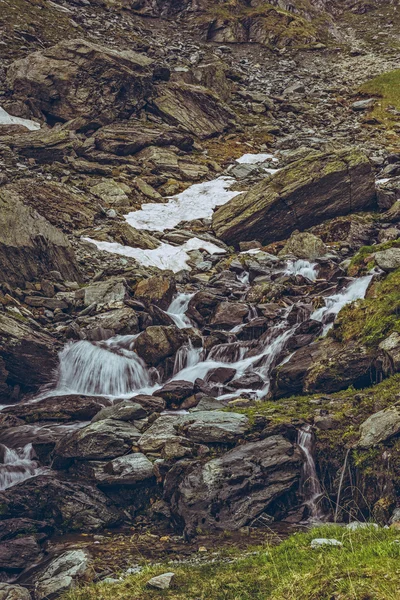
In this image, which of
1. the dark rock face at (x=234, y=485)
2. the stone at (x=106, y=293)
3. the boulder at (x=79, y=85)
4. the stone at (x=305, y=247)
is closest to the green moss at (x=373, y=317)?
the dark rock face at (x=234, y=485)

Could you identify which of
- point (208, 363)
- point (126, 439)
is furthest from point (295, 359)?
point (126, 439)

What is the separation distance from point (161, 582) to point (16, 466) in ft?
28.5

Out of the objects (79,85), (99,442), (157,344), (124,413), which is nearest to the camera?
(99,442)

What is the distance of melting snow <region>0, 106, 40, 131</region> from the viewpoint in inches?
1789

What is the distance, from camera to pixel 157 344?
21.8 m

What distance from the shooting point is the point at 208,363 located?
70.1ft

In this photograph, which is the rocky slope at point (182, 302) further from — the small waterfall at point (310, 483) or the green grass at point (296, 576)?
the green grass at point (296, 576)

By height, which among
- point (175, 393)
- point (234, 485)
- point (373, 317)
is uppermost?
point (373, 317)

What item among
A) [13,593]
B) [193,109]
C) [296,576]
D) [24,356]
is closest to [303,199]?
[24,356]

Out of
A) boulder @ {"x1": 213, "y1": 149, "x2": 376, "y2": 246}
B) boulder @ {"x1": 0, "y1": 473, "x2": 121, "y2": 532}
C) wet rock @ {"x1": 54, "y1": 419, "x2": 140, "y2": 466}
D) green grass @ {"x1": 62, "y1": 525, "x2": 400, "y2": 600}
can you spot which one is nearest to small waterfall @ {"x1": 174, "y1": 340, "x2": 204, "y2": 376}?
wet rock @ {"x1": 54, "y1": 419, "x2": 140, "y2": 466}

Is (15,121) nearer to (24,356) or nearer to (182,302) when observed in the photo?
(182,302)

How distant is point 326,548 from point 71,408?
11.7m

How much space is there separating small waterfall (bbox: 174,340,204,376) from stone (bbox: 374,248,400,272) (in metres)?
6.86

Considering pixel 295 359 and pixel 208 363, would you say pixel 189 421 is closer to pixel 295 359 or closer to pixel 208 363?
pixel 295 359
